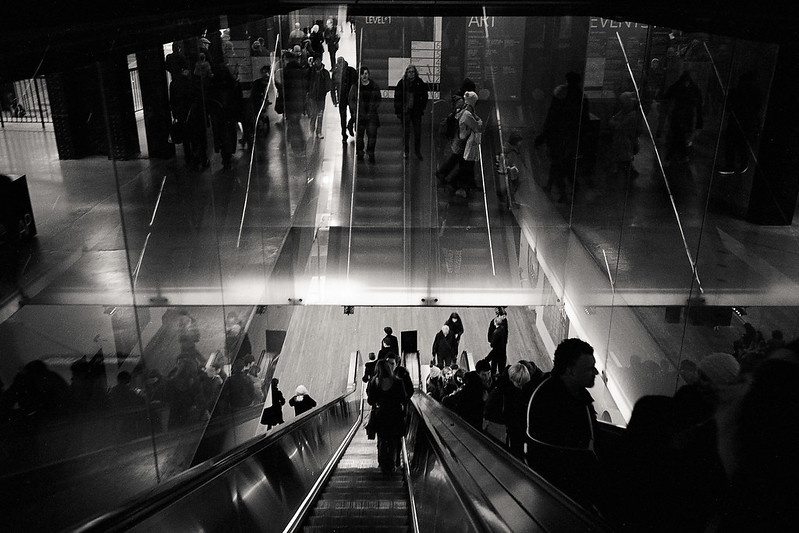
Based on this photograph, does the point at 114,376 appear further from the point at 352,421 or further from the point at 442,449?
the point at 352,421

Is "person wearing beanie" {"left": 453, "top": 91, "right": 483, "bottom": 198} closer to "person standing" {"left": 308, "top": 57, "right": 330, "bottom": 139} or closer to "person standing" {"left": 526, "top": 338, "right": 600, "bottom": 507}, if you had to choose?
"person standing" {"left": 308, "top": 57, "right": 330, "bottom": 139}

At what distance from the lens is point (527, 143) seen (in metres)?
12.0

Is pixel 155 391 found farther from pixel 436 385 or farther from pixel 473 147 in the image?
pixel 473 147

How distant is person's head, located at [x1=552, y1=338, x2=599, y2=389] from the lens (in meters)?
3.30

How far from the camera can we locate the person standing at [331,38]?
38.7ft

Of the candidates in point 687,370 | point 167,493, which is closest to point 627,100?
point 687,370

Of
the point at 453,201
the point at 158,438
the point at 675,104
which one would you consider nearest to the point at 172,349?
the point at 158,438

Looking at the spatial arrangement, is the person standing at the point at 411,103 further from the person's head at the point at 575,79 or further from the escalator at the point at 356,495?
the escalator at the point at 356,495

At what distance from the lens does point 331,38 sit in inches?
469

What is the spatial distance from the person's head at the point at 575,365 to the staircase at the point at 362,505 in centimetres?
140

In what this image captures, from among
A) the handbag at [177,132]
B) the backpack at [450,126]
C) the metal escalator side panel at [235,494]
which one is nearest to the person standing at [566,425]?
the metal escalator side panel at [235,494]

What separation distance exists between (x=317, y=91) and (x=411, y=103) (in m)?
1.69

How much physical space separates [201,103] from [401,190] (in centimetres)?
625

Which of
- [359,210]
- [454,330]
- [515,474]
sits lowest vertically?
[454,330]
